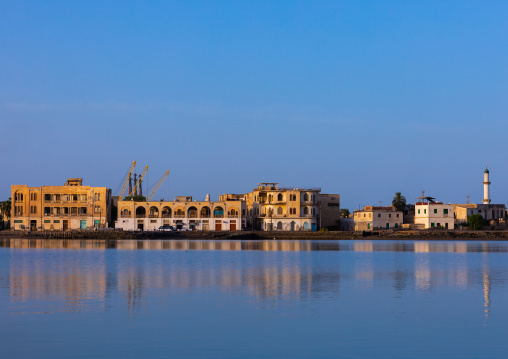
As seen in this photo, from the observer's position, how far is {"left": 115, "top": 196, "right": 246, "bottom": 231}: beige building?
13100 centimetres

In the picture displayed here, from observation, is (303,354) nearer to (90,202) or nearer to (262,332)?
(262,332)

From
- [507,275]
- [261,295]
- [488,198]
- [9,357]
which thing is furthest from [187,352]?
[488,198]

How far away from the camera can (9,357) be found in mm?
18625

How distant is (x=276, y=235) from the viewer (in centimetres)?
12694

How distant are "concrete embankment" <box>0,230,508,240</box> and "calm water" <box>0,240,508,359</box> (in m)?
78.9

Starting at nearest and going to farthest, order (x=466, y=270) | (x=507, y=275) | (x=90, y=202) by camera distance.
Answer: (x=507, y=275) < (x=466, y=270) < (x=90, y=202)

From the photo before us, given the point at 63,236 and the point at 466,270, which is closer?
the point at 466,270

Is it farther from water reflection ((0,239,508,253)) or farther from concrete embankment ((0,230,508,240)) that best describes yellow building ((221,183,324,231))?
water reflection ((0,239,508,253))

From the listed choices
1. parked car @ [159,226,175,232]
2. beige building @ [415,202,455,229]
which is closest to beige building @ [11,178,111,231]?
parked car @ [159,226,175,232]

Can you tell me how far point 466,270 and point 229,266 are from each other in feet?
57.3

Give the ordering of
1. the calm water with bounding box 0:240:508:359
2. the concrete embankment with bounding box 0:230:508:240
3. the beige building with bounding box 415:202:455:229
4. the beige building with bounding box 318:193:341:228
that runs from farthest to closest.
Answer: the beige building with bounding box 318:193:341:228 < the beige building with bounding box 415:202:455:229 < the concrete embankment with bounding box 0:230:508:240 < the calm water with bounding box 0:240:508:359

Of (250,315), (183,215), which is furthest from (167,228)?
(250,315)

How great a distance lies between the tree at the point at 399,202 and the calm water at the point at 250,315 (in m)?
96.1

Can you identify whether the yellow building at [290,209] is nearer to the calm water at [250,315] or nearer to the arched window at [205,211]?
the arched window at [205,211]
